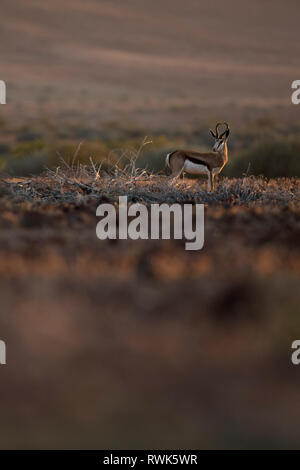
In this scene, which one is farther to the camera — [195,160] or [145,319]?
[195,160]

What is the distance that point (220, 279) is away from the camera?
4879 mm

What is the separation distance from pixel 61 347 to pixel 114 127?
95.2ft

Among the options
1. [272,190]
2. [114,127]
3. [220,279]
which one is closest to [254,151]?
[272,190]

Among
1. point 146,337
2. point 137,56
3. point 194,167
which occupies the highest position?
point 137,56

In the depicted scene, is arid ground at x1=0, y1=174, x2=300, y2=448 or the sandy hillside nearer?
arid ground at x1=0, y1=174, x2=300, y2=448

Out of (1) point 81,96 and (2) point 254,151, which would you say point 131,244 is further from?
(1) point 81,96

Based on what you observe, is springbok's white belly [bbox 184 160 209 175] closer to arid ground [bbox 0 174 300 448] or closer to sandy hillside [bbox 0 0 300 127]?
arid ground [bbox 0 174 300 448]

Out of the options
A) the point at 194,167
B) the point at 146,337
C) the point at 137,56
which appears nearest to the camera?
the point at 146,337

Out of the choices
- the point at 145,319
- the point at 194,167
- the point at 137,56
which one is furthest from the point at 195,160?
the point at 137,56

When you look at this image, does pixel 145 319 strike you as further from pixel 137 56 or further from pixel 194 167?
pixel 137 56

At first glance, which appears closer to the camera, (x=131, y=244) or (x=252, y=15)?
(x=131, y=244)

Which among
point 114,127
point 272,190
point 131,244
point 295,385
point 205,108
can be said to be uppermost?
point 205,108

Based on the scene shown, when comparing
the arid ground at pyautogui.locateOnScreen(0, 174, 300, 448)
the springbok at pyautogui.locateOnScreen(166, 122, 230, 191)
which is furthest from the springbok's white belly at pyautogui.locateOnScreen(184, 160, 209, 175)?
the arid ground at pyautogui.locateOnScreen(0, 174, 300, 448)

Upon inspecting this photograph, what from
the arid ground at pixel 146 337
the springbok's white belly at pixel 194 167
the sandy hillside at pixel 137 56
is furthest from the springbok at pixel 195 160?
the sandy hillside at pixel 137 56
